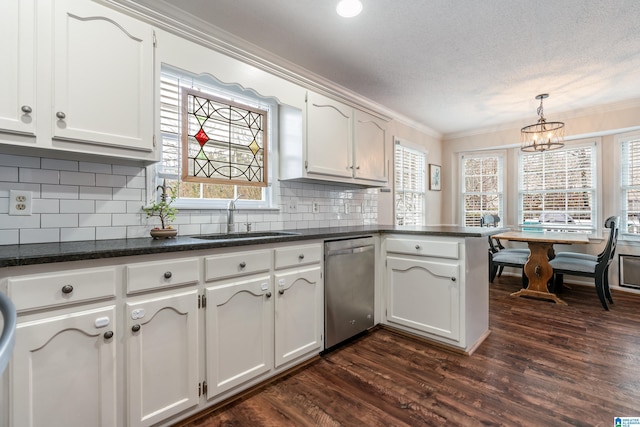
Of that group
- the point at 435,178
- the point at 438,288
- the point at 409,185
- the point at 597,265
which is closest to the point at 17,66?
the point at 438,288

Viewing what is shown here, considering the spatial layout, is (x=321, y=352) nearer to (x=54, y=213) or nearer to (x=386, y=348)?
(x=386, y=348)

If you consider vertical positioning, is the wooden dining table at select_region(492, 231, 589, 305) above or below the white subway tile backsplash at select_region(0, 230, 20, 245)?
below

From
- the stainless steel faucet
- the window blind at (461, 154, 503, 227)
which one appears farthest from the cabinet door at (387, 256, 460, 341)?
the window blind at (461, 154, 503, 227)

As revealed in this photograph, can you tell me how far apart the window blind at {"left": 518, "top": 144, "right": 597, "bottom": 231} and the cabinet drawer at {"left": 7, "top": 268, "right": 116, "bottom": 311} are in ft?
17.3

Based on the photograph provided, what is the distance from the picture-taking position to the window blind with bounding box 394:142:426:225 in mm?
4387

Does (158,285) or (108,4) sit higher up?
(108,4)

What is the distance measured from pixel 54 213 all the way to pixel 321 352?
74.7 inches

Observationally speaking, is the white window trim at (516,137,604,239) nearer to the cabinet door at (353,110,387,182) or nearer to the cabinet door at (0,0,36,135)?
the cabinet door at (353,110,387,182)

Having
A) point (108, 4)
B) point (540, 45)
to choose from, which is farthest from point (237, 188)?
point (540, 45)

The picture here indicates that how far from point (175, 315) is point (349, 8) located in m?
2.12

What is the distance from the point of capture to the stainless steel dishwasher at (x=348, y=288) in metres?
2.30

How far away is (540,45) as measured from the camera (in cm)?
250

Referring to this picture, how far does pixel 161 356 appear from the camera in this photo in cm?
147

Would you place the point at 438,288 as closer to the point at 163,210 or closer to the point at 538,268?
the point at 163,210
